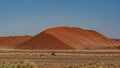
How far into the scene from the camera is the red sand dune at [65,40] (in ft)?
495

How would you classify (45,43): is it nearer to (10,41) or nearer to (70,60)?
(10,41)

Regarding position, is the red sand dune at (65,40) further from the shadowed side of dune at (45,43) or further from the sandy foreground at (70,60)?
the sandy foreground at (70,60)

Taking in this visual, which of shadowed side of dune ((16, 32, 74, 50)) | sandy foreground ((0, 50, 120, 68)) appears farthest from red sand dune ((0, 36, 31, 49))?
sandy foreground ((0, 50, 120, 68))

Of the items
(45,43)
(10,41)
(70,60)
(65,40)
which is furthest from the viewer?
(10,41)

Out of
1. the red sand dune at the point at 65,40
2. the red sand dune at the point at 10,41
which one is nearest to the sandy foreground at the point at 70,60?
the red sand dune at the point at 65,40

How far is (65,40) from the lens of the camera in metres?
156

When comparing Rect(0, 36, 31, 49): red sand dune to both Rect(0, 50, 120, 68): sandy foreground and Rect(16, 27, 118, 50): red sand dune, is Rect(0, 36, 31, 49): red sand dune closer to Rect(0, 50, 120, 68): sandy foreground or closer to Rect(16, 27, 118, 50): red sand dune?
Rect(16, 27, 118, 50): red sand dune

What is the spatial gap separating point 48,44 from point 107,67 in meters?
118

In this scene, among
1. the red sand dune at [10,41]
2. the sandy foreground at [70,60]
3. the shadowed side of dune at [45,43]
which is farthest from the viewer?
the red sand dune at [10,41]

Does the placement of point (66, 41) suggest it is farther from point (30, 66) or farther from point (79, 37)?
point (30, 66)

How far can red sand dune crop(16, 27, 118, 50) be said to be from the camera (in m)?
151

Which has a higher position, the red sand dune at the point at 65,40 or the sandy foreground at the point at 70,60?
the red sand dune at the point at 65,40

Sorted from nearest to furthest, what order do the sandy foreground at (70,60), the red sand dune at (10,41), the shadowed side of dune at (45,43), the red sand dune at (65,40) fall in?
the sandy foreground at (70,60)
the shadowed side of dune at (45,43)
the red sand dune at (65,40)
the red sand dune at (10,41)

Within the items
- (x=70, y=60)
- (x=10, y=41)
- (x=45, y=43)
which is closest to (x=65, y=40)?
(x=45, y=43)
